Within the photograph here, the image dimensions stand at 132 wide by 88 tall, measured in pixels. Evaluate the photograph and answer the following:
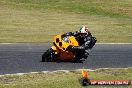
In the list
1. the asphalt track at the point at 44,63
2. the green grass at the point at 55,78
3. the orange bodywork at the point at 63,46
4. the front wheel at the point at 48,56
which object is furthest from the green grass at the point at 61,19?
the green grass at the point at 55,78

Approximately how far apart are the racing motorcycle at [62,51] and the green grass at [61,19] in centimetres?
636

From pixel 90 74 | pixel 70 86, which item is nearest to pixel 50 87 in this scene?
pixel 70 86

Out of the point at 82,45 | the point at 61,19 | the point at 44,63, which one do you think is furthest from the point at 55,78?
the point at 61,19

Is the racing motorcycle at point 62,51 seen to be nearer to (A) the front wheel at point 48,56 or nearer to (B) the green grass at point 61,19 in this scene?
(A) the front wheel at point 48,56

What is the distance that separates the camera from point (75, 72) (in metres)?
17.1

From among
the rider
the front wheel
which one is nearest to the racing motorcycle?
→ the front wheel

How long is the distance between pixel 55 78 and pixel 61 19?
69.2 feet

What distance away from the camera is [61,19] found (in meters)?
36.6

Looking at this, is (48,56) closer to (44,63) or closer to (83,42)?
(44,63)

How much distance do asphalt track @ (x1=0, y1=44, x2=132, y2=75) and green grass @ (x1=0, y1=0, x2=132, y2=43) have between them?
9.25 feet

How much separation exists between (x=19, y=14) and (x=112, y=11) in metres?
9.43

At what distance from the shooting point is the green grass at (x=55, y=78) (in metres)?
14.4

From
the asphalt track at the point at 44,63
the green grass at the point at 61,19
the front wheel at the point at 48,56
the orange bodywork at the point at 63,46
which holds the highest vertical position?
the orange bodywork at the point at 63,46

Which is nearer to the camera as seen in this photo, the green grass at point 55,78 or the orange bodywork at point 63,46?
the green grass at point 55,78
